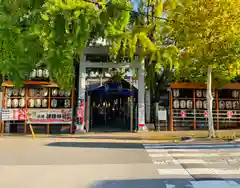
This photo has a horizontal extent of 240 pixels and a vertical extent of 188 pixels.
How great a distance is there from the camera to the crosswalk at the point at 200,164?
301 inches

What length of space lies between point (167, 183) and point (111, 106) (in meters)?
23.8

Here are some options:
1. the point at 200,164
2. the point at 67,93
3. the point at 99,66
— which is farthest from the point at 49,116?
→ the point at 200,164

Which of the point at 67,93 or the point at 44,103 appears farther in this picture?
the point at 67,93

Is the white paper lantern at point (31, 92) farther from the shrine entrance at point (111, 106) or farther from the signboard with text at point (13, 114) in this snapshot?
the shrine entrance at point (111, 106)

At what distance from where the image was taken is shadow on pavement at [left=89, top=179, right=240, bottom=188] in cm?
700

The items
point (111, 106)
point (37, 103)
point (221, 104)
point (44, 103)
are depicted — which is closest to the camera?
point (37, 103)

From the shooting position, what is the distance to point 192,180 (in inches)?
298

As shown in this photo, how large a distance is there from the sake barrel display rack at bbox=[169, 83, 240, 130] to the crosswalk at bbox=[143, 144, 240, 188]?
28.8 feet

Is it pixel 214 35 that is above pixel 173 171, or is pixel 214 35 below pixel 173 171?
above

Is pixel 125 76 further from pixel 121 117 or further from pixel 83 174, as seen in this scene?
pixel 83 174

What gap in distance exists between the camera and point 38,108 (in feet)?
70.5

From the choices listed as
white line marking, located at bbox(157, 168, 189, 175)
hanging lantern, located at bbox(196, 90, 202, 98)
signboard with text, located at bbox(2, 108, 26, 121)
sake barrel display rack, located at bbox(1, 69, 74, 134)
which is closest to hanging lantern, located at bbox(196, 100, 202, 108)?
hanging lantern, located at bbox(196, 90, 202, 98)

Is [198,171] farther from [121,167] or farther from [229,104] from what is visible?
[229,104]

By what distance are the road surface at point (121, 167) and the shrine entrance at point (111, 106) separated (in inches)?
369
